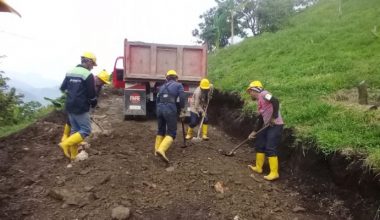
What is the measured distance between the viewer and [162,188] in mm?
6375

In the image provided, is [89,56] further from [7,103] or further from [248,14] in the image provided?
[248,14]

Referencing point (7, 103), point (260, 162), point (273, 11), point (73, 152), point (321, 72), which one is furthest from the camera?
point (273, 11)

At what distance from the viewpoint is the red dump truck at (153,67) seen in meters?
10.9

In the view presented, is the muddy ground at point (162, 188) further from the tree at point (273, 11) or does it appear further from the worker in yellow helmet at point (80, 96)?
the tree at point (273, 11)

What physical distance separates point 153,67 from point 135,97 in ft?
2.94

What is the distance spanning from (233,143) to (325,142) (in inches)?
134

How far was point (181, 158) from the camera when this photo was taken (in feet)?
25.7

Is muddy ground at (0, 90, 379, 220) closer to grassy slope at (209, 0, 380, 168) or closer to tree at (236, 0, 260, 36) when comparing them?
grassy slope at (209, 0, 380, 168)

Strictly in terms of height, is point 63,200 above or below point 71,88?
below

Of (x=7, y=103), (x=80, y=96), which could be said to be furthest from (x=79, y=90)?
(x=7, y=103)

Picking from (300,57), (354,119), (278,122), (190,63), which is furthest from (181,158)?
(300,57)

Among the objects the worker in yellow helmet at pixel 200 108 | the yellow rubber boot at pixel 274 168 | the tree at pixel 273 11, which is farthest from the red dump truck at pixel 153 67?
the tree at pixel 273 11

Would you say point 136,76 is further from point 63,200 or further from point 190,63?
point 63,200

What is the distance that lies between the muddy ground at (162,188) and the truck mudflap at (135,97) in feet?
8.03
